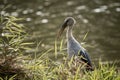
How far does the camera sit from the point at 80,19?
60.2 feet

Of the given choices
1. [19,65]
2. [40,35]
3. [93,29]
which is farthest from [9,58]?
[93,29]

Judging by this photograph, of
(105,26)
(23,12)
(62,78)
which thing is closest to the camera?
(62,78)

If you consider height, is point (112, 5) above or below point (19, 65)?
below

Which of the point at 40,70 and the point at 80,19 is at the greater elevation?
the point at 40,70

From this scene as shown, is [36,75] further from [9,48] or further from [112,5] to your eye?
[112,5]

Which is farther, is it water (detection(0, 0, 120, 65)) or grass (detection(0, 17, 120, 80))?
water (detection(0, 0, 120, 65))

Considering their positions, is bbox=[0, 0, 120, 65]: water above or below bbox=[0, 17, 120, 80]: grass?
below

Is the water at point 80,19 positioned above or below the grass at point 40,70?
below

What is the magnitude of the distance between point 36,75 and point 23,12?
12771mm

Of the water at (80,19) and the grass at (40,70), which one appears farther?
the water at (80,19)

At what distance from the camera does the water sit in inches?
603

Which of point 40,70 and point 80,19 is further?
point 80,19

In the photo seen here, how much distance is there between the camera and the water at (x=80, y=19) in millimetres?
15312

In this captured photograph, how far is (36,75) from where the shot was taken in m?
6.98
